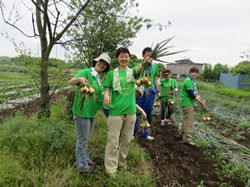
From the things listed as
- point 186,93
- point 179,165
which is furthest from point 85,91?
point 186,93

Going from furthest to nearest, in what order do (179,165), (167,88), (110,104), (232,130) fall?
(232,130) < (167,88) < (179,165) < (110,104)

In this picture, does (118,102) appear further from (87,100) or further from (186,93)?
(186,93)

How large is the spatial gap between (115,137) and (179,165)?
1.33m

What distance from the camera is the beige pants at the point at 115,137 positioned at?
2.05 metres

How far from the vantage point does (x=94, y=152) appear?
2.76 metres

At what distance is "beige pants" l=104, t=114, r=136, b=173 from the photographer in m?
2.05

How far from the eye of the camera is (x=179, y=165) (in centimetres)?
260

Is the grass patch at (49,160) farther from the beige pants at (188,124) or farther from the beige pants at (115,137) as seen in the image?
the beige pants at (188,124)

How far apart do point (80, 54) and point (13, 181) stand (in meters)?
2.55

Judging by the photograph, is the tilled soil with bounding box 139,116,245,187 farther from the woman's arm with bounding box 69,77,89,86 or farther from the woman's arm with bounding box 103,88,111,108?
the woman's arm with bounding box 69,77,89,86

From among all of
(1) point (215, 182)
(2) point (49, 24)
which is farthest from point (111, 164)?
(2) point (49, 24)

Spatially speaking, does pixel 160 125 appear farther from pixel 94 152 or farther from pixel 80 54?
pixel 80 54

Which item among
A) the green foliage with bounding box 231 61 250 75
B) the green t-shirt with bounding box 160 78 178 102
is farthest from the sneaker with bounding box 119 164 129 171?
the green foliage with bounding box 231 61 250 75

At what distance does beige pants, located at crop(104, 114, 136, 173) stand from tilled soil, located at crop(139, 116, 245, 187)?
70 cm
